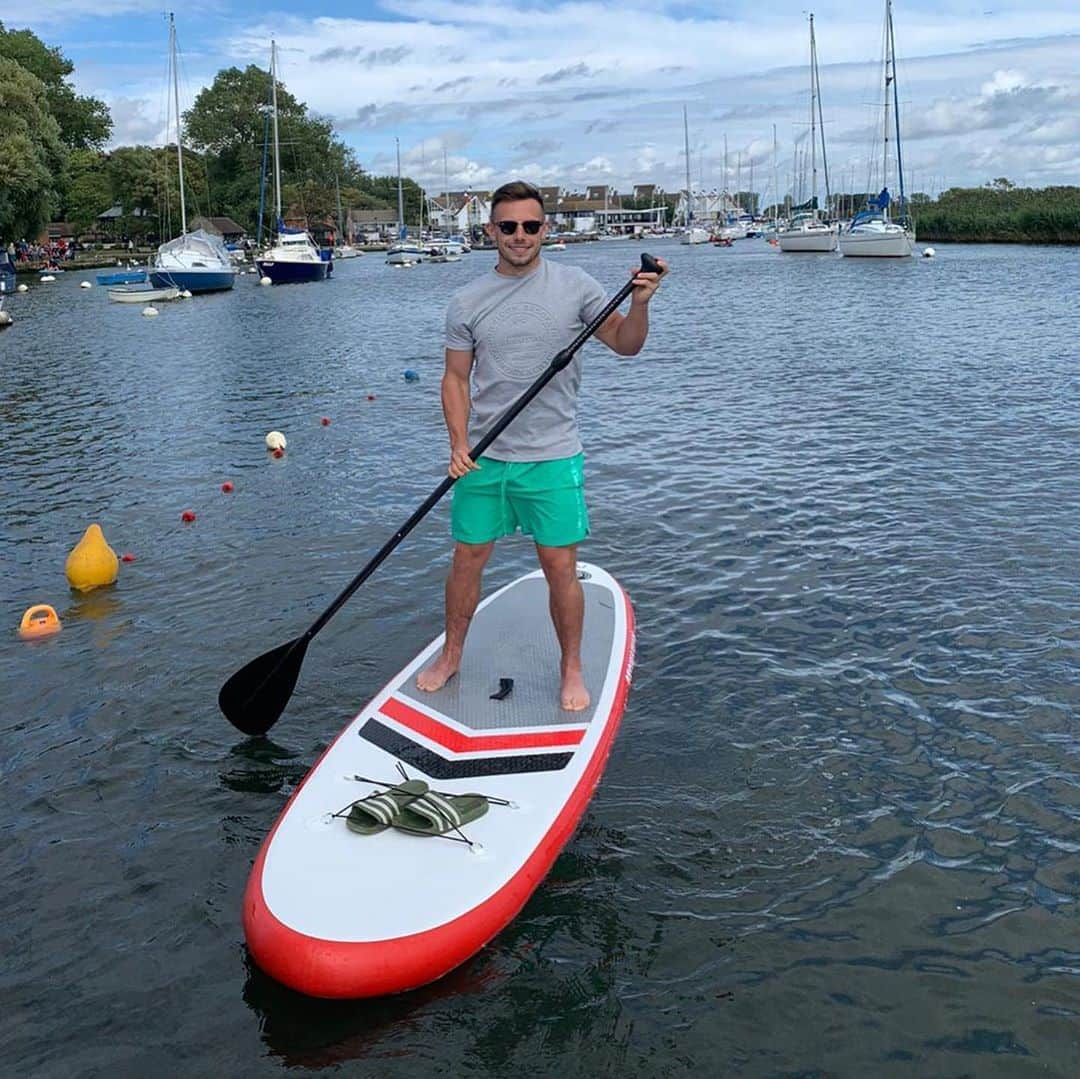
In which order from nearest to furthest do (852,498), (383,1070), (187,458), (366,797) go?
1. (383,1070)
2. (366,797)
3. (852,498)
4. (187,458)

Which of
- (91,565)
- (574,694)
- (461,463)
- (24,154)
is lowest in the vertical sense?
(574,694)

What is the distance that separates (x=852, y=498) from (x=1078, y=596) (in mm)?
3582

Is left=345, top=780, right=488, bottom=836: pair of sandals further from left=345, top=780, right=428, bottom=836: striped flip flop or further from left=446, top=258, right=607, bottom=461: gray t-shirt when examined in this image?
left=446, top=258, right=607, bottom=461: gray t-shirt

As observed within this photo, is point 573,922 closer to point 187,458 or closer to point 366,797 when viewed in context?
point 366,797

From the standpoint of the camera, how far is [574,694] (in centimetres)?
609

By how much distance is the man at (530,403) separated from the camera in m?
5.66

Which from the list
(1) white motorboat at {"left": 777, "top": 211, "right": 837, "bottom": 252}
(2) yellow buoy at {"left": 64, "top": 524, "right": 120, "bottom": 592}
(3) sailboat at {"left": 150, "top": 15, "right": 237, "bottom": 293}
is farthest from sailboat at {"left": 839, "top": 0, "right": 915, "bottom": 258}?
(2) yellow buoy at {"left": 64, "top": 524, "right": 120, "bottom": 592}

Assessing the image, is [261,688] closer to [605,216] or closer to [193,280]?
[193,280]

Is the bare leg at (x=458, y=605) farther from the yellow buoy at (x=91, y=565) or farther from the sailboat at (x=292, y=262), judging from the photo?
the sailboat at (x=292, y=262)

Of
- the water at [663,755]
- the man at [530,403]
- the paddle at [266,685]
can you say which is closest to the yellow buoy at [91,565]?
the water at [663,755]

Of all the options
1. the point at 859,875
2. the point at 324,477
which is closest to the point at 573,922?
the point at 859,875

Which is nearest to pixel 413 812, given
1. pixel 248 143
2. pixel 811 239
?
pixel 811 239

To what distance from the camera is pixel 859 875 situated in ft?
17.8

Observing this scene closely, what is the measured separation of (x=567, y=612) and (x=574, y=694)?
49cm
